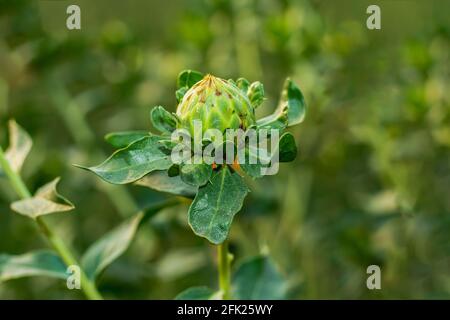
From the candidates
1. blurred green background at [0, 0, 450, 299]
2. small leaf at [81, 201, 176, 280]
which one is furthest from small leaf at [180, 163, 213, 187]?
blurred green background at [0, 0, 450, 299]

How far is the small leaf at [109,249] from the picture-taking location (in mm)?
829

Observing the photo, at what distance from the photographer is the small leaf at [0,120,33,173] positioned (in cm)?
83

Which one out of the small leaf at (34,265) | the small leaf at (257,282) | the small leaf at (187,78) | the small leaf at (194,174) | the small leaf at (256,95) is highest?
the small leaf at (187,78)

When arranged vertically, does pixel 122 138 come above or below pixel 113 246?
above

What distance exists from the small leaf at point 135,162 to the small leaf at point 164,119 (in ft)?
0.04

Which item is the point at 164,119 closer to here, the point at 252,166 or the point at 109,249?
the point at 252,166

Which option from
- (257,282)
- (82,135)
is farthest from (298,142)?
(257,282)

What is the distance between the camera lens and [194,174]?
66 cm

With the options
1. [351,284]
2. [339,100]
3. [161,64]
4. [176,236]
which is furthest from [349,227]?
[161,64]

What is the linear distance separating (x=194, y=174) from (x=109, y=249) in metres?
0.24

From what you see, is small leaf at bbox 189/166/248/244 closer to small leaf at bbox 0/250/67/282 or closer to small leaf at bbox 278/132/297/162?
small leaf at bbox 278/132/297/162

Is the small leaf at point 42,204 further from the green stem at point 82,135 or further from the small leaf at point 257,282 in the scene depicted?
the green stem at point 82,135

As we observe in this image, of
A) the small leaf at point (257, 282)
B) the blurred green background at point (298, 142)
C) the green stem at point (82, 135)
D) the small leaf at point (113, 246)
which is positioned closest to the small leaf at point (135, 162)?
the small leaf at point (113, 246)

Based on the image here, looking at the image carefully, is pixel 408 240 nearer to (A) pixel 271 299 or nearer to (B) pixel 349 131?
(B) pixel 349 131
